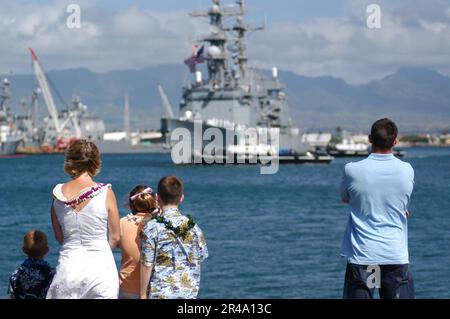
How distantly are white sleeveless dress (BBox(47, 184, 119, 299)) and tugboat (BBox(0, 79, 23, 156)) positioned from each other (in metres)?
161

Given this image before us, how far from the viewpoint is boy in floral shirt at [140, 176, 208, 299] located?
6207mm

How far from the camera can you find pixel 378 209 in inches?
245

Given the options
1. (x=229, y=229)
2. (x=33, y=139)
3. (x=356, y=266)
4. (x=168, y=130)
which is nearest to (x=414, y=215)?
(x=229, y=229)

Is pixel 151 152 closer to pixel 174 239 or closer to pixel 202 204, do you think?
pixel 202 204

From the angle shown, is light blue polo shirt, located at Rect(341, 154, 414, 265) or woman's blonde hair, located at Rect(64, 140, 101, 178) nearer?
woman's blonde hair, located at Rect(64, 140, 101, 178)

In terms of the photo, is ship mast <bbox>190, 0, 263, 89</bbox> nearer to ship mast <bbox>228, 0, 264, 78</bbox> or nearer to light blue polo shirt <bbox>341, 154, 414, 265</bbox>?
ship mast <bbox>228, 0, 264, 78</bbox>

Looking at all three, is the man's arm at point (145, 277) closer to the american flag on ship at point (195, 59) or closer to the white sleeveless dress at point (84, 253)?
the white sleeveless dress at point (84, 253)

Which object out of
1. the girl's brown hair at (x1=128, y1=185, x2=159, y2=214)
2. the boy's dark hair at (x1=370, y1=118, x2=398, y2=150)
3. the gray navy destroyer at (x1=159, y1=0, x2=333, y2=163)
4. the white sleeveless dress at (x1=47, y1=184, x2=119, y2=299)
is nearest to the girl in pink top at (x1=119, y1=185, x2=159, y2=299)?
the girl's brown hair at (x1=128, y1=185, x2=159, y2=214)

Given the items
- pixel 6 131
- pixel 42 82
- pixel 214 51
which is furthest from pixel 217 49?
pixel 6 131

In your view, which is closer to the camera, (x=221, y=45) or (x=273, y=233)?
(x=273, y=233)

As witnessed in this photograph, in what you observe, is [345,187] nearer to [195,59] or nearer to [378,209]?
[378,209]

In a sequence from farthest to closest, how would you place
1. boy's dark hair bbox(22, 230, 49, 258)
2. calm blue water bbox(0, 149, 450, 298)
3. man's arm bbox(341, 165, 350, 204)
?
calm blue water bbox(0, 149, 450, 298)
boy's dark hair bbox(22, 230, 49, 258)
man's arm bbox(341, 165, 350, 204)

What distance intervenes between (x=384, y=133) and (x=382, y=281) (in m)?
1.00

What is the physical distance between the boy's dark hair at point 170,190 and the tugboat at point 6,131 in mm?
160749
